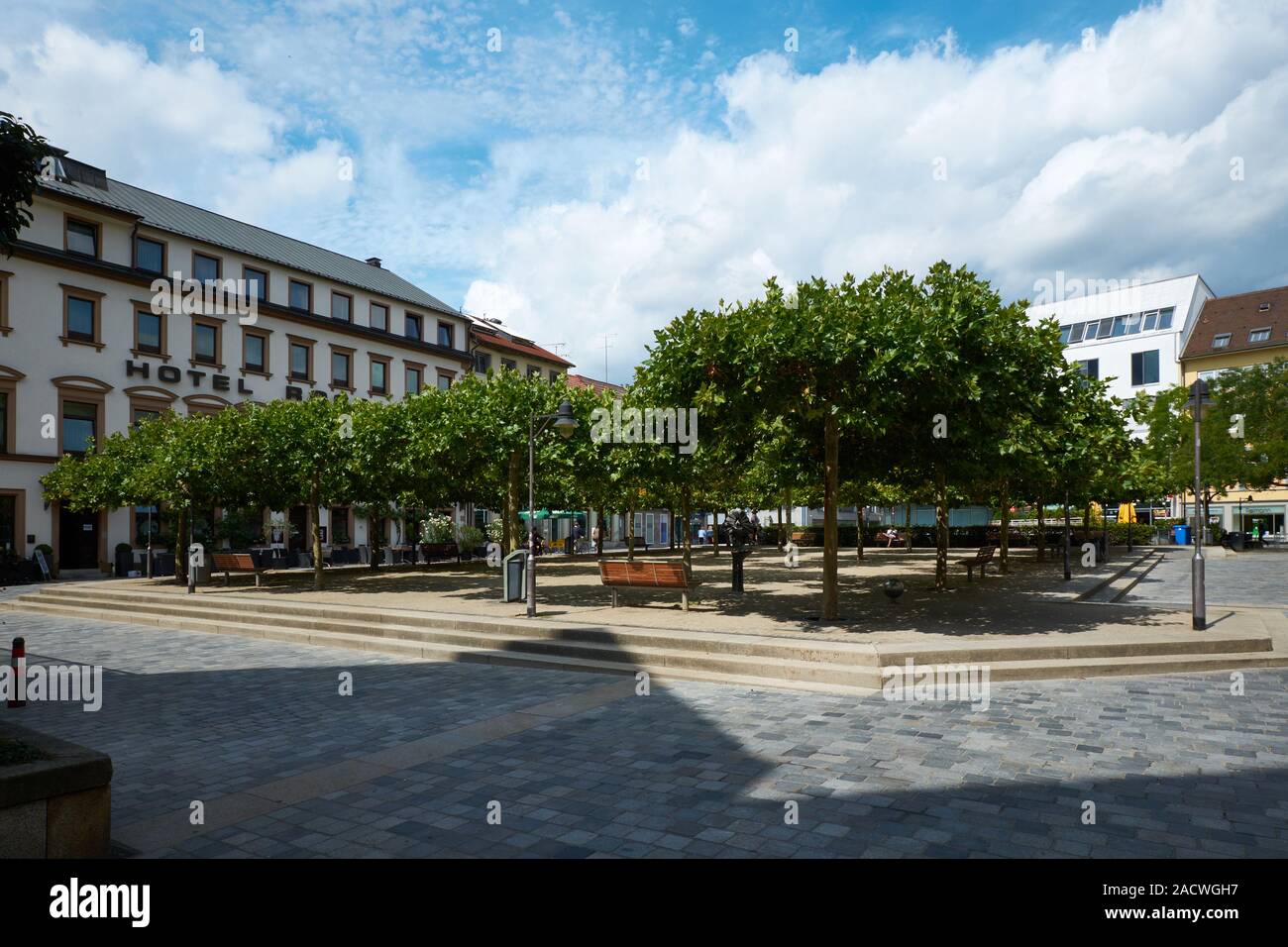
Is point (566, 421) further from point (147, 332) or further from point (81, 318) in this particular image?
point (147, 332)

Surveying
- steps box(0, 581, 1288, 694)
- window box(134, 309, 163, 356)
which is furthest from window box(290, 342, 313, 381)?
Answer: steps box(0, 581, 1288, 694)

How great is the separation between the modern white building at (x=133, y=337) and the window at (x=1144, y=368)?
175 ft

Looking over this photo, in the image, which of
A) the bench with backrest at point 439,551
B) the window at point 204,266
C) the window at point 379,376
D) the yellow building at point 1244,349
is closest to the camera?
the bench with backrest at point 439,551

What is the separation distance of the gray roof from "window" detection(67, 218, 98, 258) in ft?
3.53

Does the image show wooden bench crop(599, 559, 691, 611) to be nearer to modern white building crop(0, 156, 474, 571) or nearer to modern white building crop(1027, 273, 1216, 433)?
modern white building crop(0, 156, 474, 571)

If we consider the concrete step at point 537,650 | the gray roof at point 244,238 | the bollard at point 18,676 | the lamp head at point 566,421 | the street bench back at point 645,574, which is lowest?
the concrete step at point 537,650

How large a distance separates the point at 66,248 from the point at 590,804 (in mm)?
35365

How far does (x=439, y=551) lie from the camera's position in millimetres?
33312

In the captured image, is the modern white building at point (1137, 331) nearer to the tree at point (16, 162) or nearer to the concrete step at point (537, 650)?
the concrete step at point (537, 650)

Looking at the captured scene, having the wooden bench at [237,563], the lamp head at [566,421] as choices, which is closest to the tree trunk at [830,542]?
the lamp head at [566,421]

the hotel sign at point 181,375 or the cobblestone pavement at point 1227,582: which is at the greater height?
the hotel sign at point 181,375

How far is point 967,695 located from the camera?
29.6ft

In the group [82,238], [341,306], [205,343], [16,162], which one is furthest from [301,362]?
[16,162]

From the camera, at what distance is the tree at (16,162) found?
4.54 meters
